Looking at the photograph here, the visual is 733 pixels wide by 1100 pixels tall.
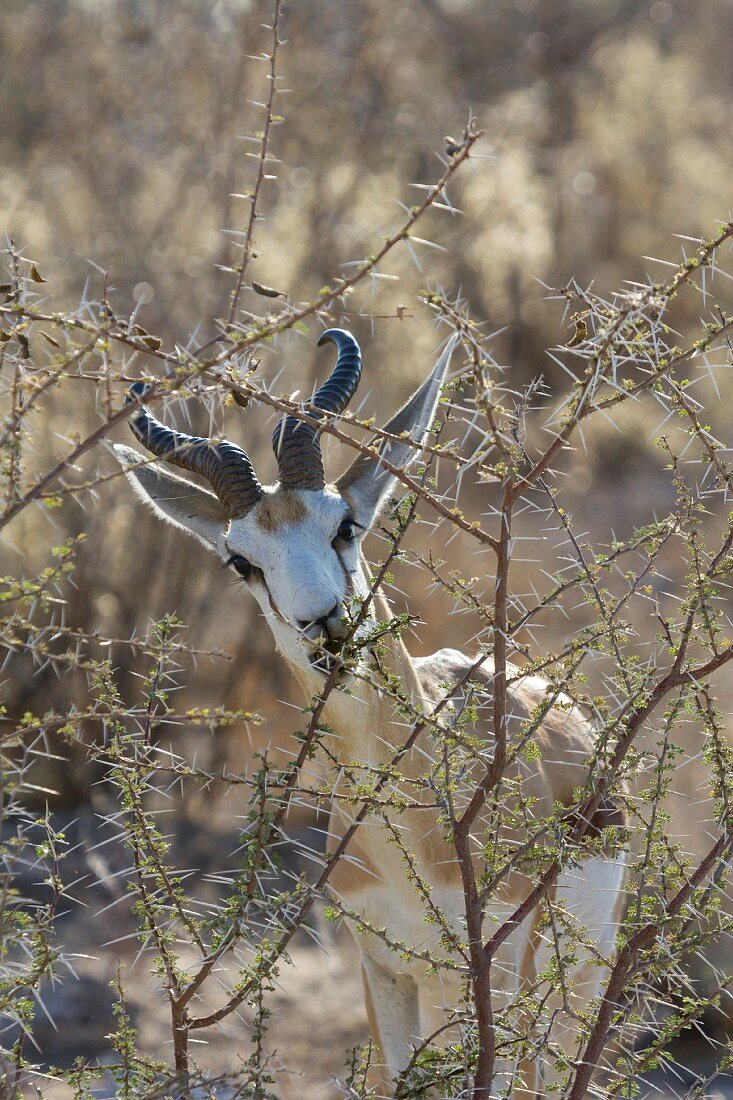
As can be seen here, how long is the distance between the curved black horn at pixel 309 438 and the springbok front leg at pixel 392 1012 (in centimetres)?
186

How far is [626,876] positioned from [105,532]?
5.22m

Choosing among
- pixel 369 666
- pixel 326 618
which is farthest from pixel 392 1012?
pixel 326 618

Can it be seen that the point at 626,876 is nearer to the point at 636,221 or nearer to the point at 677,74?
the point at 636,221

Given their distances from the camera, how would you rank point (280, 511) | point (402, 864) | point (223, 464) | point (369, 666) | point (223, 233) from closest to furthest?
point (369, 666)
point (402, 864)
point (280, 511)
point (223, 464)
point (223, 233)

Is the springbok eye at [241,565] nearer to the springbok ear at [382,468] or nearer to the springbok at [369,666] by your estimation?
the springbok at [369,666]

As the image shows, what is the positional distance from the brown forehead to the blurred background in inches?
102

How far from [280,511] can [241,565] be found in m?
0.25

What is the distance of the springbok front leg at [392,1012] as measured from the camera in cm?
463

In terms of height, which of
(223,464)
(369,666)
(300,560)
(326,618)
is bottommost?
(369,666)

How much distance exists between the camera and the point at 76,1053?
666cm

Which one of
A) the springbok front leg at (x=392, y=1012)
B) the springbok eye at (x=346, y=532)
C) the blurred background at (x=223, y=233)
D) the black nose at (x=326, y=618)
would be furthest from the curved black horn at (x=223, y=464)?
the blurred background at (x=223, y=233)

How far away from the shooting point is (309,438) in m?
4.51

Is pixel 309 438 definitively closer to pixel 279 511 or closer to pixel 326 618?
pixel 279 511

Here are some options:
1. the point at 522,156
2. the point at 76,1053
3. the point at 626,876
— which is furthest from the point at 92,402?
the point at 522,156
